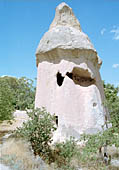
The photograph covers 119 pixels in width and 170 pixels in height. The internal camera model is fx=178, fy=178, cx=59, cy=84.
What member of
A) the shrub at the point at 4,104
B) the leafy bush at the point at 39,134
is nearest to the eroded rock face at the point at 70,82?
the shrub at the point at 4,104

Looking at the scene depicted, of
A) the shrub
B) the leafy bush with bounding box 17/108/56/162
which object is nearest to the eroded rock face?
the shrub

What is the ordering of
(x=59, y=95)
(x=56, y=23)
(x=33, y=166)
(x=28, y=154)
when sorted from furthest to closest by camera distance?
(x=56, y=23)
(x=59, y=95)
(x=28, y=154)
(x=33, y=166)

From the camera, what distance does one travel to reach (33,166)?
5.00 m

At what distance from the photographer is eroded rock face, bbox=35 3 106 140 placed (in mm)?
9117

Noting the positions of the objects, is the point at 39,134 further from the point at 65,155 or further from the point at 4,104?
the point at 4,104

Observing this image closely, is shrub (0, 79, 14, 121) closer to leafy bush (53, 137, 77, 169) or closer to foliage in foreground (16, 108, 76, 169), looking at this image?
foliage in foreground (16, 108, 76, 169)

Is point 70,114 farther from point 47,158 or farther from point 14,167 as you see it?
point 14,167

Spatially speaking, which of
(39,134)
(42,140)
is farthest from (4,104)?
(42,140)

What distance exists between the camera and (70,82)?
969 centimetres

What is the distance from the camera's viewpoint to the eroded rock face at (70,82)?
9117 millimetres

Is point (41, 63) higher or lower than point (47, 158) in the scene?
higher

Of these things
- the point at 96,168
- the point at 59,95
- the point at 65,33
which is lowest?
the point at 96,168

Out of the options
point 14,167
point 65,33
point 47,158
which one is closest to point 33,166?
point 14,167

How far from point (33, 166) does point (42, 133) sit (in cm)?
166
